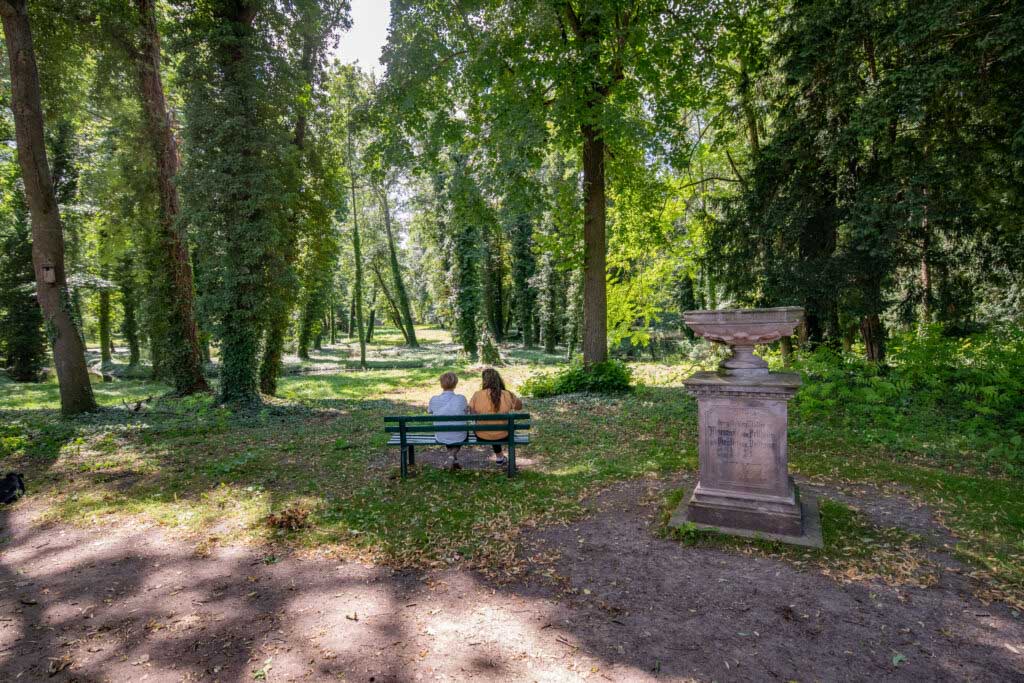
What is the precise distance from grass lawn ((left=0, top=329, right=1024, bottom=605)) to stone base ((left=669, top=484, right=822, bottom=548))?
0.15 m

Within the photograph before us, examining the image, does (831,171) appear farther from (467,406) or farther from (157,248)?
(157,248)

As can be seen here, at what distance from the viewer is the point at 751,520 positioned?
4812 millimetres

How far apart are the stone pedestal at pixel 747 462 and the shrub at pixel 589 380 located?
7.60 meters

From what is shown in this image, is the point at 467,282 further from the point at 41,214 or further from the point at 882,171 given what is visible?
the point at 882,171

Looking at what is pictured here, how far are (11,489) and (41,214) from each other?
628 centimetres

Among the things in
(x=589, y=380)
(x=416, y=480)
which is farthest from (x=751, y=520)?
(x=589, y=380)

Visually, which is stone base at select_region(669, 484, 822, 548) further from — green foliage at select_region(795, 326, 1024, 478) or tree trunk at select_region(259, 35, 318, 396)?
tree trunk at select_region(259, 35, 318, 396)

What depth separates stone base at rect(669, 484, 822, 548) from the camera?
466 cm

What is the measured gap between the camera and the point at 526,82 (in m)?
11.4

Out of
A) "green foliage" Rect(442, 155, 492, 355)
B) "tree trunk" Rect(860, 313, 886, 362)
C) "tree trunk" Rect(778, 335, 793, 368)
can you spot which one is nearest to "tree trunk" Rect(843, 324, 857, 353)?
"tree trunk" Rect(778, 335, 793, 368)

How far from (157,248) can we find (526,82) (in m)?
10.3

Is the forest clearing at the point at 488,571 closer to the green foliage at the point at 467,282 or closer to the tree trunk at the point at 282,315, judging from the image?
the tree trunk at the point at 282,315

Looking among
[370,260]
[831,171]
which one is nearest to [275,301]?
[831,171]

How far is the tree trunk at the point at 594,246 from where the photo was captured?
12.5m
